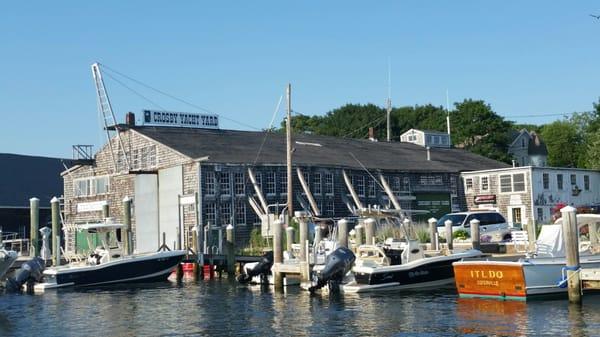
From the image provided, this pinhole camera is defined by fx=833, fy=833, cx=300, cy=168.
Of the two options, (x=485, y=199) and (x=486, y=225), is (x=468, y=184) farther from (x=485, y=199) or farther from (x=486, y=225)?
(x=486, y=225)

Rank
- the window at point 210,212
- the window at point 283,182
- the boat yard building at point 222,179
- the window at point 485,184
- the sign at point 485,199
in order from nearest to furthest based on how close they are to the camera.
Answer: the window at point 210,212 → the boat yard building at point 222,179 → the window at point 283,182 → the sign at point 485,199 → the window at point 485,184

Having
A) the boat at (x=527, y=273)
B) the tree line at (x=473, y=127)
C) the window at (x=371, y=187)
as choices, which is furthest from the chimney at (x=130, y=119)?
the tree line at (x=473, y=127)

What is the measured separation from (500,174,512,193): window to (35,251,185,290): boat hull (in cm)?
2655

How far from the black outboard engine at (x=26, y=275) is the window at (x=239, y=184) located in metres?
14.3

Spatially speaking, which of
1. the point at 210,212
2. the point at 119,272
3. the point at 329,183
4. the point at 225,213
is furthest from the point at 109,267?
the point at 329,183

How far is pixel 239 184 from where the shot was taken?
47938 millimetres

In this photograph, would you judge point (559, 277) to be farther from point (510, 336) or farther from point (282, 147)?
point (282, 147)

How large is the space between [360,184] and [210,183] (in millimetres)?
11185

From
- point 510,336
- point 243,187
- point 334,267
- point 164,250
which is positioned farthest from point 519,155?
point 510,336

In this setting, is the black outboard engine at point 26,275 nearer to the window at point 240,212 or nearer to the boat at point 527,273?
the window at point 240,212

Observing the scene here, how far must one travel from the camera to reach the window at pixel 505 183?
56219mm

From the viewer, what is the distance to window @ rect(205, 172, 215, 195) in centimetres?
A: 4672

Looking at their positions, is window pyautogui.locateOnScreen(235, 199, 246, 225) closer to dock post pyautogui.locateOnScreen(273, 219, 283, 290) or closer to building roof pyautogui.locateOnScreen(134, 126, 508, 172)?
building roof pyautogui.locateOnScreen(134, 126, 508, 172)

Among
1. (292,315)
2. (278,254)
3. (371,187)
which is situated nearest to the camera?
(292,315)
